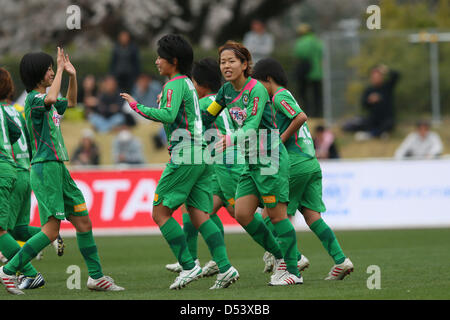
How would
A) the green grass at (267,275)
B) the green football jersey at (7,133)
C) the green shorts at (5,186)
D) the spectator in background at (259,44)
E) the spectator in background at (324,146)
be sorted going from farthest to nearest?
the spectator in background at (259,44) → the spectator in background at (324,146) → the green football jersey at (7,133) → the green shorts at (5,186) → the green grass at (267,275)

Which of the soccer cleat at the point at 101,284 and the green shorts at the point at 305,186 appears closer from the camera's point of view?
the soccer cleat at the point at 101,284

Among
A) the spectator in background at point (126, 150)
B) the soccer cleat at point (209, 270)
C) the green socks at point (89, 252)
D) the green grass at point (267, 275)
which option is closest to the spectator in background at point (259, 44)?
the spectator in background at point (126, 150)

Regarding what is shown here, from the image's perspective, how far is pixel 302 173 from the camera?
9.24 meters

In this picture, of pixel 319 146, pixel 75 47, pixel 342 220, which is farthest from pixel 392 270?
pixel 75 47

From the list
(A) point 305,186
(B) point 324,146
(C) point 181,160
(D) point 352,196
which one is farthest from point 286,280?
(B) point 324,146

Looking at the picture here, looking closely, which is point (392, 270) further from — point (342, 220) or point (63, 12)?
point (63, 12)

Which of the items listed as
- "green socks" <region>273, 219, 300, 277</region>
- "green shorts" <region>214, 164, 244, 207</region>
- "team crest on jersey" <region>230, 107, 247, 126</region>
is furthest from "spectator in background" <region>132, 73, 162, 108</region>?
"green socks" <region>273, 219, 300, 277</region>

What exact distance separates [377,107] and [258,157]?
14469 millimetres

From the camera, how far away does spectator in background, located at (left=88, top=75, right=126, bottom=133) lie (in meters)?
21.8

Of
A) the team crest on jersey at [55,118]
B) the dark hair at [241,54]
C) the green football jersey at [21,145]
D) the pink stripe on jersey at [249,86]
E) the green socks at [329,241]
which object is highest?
the dark hair at [241,54]

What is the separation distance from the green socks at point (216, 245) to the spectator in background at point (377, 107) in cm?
1437

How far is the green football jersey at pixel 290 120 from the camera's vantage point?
8.61 metres

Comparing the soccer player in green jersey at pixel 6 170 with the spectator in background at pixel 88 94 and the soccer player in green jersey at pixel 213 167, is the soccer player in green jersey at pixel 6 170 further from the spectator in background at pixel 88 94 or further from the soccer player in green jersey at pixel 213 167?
the spectator in background at pixel 88 94
